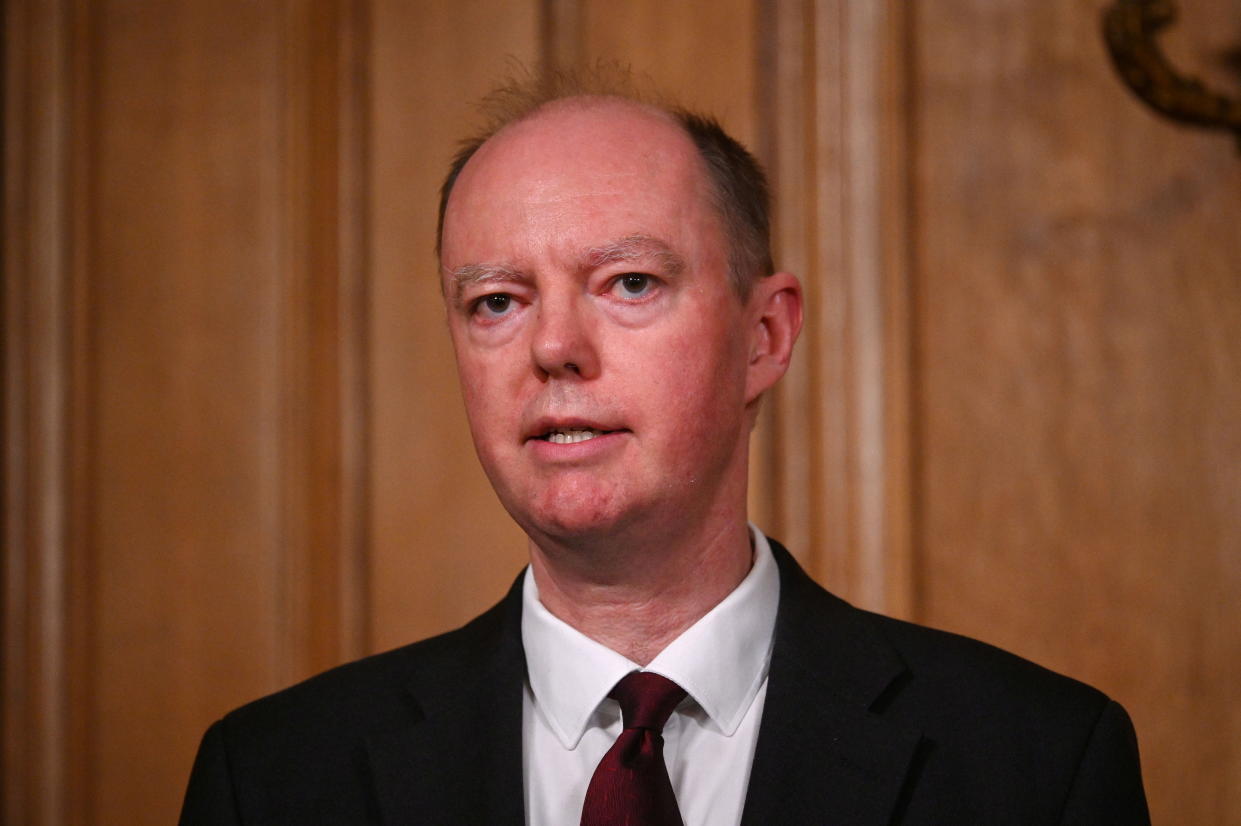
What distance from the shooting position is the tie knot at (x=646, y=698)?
3.49 ft

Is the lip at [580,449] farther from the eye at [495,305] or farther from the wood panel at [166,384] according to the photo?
the wood panel at [166,384]

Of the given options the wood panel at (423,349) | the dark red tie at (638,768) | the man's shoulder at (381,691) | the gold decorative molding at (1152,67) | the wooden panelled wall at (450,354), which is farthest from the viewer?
the wood panel at (423,349)

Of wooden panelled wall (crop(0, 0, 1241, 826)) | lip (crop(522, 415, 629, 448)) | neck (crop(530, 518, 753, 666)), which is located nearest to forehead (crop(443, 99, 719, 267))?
lip (crop(522, 415, 629, 448))

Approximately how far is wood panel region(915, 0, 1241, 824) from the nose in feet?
2.04

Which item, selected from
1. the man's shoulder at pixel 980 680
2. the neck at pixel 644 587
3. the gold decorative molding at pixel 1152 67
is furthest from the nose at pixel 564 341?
the gold decorative molding at pixel 1152 67

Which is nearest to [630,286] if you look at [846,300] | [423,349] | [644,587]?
[644,587]

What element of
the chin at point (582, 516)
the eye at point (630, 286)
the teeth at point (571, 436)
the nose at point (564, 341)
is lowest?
the chin at point (582, 516)

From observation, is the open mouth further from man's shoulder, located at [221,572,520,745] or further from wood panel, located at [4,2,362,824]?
wood panel, located at [4,2,362,824]

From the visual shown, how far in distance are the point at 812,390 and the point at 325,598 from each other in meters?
0.66

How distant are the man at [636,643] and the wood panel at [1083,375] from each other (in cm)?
36

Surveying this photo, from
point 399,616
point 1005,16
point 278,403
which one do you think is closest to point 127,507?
point 278,403

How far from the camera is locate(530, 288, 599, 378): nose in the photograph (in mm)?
1024

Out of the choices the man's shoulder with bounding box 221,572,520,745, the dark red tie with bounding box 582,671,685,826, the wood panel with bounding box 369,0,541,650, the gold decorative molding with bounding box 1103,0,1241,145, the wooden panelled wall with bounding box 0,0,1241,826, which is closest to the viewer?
the dark red tie with bounding box 582,671,685,826

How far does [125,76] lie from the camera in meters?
1.76
